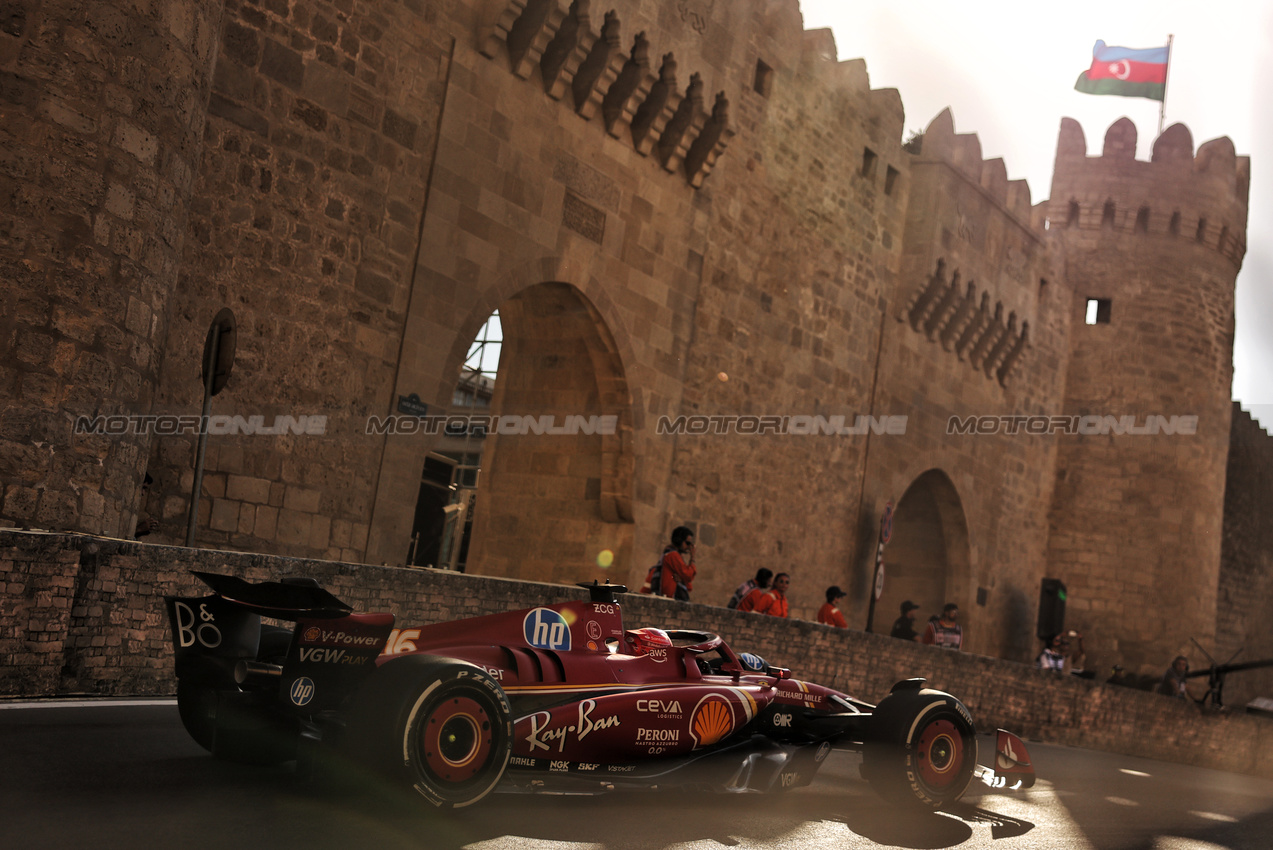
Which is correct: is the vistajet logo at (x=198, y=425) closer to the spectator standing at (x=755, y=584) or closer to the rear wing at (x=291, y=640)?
the rear wing at (x=291, y=640)

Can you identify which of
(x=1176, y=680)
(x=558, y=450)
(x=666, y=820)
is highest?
(x=558, y=450)

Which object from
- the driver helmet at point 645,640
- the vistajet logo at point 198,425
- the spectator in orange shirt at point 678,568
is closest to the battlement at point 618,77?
the vistajet logo at point 198,425

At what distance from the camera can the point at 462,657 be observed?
5.01 metres

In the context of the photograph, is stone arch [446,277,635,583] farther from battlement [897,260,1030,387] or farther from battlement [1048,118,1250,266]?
battlement [1048,118,1250,266]

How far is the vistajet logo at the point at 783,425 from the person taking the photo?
1540cm

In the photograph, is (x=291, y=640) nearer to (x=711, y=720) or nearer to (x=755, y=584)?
(x=711, y=720)

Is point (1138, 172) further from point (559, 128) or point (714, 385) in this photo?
point (559, 128)

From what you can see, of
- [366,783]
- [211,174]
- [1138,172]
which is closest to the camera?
[366,783]

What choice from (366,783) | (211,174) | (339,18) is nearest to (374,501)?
(211,174)

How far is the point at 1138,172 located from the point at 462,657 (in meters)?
24.5

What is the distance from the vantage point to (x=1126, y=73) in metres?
26.5

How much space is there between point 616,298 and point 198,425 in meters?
5.63

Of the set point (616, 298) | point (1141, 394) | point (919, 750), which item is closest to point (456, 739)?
point (919, 750)

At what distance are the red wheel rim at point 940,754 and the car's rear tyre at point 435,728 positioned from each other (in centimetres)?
253
